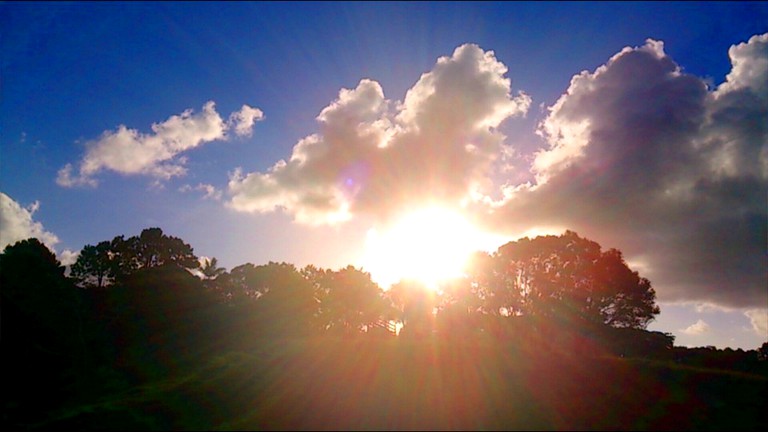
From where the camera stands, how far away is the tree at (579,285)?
202ft

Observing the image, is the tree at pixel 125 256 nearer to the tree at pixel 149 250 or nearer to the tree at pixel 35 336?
the tree at pixel 149 250

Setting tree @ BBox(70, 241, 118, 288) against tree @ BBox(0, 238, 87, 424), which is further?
tree @ BBox(70, 241, 118, 288)

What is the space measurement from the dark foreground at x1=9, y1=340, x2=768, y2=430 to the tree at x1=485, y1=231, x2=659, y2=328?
26081mm

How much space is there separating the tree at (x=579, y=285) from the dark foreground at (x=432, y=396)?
2608cm

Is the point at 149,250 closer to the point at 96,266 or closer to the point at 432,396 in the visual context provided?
the point at 96,266

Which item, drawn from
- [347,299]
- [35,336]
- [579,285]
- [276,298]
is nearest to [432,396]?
[35,336]

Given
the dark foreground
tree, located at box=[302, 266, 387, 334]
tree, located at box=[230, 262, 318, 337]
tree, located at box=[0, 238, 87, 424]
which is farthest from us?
tree, located at box=[302, 266, 387, 334]

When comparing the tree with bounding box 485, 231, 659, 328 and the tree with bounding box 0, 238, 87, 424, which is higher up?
the tree with bounding box 485, 231, 659, 328

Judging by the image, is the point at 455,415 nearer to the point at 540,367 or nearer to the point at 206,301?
the point at 540,367

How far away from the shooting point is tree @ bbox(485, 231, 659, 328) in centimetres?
6156

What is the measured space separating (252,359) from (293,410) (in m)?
11.9

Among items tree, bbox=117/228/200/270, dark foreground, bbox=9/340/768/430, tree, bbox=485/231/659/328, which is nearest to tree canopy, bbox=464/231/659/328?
tree, bbox=485/231/659/328

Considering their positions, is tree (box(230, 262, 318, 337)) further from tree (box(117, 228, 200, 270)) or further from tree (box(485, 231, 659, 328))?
tree (box(485, 231, 659, 328))

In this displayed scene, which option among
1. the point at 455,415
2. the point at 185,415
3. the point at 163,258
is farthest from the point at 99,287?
the point at 455,415
